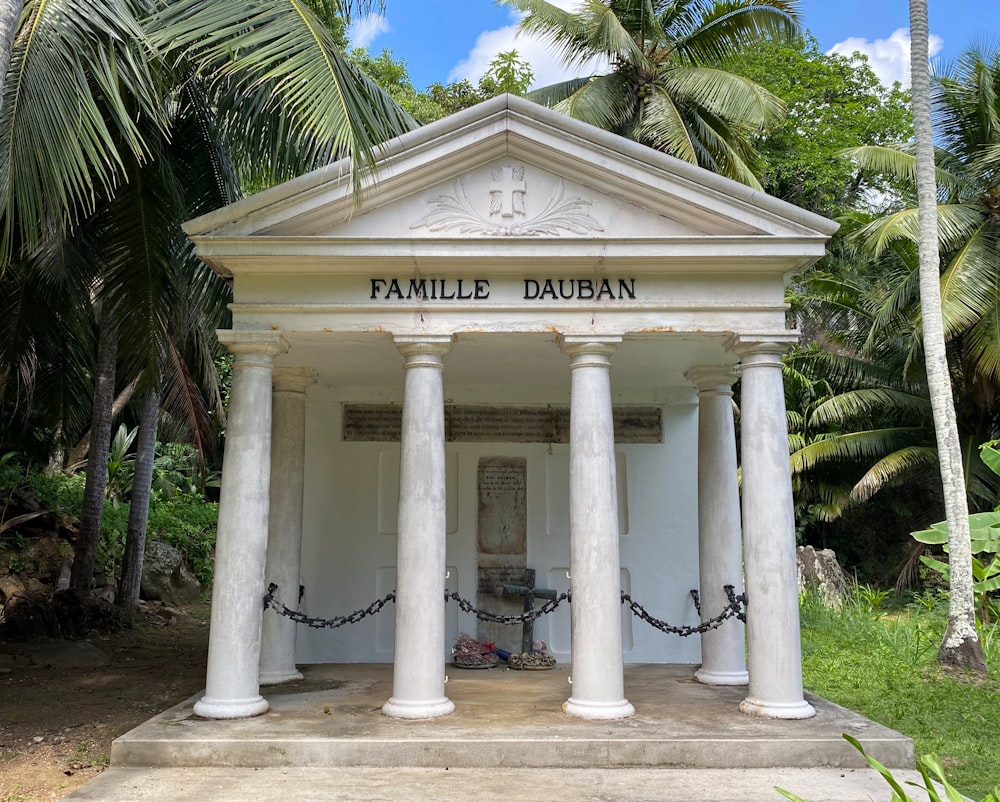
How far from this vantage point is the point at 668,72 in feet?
65.4

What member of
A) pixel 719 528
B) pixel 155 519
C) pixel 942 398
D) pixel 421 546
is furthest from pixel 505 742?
pixel 155 519

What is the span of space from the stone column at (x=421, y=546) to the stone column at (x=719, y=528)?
3354mm

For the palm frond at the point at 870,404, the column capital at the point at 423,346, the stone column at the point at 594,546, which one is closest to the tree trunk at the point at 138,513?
the column capital at the point at 423,346

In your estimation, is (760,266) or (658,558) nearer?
(760,266)

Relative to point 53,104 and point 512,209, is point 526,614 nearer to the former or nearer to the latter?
point 512,209

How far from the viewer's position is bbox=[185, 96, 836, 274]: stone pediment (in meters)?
8.45

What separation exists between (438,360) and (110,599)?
11.7 m

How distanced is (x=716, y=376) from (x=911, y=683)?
5.76 metres

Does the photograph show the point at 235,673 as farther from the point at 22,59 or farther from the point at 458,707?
the point at 22,59

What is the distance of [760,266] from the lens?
8.70m

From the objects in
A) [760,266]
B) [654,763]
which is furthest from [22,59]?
[654,763]

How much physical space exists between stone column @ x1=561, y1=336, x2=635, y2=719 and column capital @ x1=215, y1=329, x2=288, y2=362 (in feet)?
9.52

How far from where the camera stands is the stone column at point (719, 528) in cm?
996

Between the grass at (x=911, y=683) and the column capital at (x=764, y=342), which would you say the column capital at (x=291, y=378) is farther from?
the grass at (x=911, y=683)
